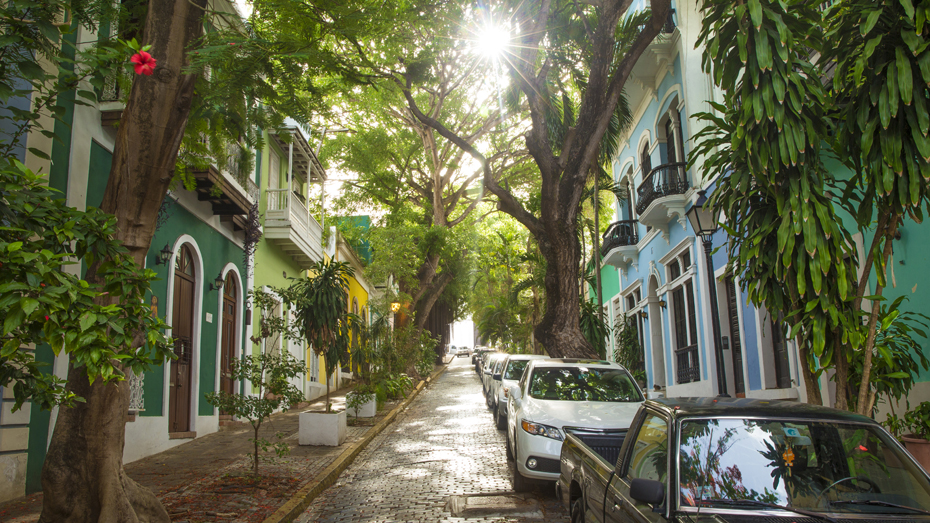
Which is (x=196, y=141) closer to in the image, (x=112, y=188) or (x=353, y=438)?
(x=112, y=188)

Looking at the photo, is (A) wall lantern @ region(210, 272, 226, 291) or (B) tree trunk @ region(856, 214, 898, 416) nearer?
(B) tree trunk @ region(856, 214, 898, 416)

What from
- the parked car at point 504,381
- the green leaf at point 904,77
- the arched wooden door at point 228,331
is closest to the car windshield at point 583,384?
the parked car at point 504,381

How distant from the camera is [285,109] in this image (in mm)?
6945

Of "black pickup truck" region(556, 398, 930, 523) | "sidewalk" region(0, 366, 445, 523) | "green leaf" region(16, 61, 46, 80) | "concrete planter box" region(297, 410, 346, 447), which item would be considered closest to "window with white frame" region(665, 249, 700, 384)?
"sidewalk" region(0, 366, 445, 523)

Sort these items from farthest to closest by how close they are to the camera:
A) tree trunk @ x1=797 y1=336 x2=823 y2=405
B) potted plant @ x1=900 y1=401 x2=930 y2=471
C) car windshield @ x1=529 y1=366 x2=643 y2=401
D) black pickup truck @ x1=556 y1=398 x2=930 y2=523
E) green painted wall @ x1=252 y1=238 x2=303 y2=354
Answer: green painted wall @ x1=252 y1=238 x2=303 y2=354 < car windshield @ x1=529 y1=366 x2=643 y2=401 < tree trunk @ x1=797 y1=336 x2=823 y2=405 < potted plant @ x1=900 y1=401 x2=930 y2=471 < black pickup truck @ x1=556 y1=398 x2=930 y2=523

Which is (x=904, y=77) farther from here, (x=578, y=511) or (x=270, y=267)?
(x=270, y=267)

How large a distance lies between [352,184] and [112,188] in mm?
23534

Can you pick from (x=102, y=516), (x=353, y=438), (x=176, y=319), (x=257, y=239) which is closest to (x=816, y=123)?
(x=102, y=516)

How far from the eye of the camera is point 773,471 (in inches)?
132

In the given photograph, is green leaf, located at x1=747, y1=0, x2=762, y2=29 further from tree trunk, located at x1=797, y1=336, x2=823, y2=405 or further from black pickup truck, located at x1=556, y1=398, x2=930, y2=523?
black pickup truck, located at x1=556, y1=398, x2=930, y2=523

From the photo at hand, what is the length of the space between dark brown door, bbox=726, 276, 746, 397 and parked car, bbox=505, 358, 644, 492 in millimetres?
5833

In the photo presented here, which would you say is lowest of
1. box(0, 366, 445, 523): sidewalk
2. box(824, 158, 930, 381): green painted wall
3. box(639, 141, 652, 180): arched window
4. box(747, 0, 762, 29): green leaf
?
box(0, 366, 445, 523): sidewalk

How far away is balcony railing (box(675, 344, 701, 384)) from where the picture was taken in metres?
15.5

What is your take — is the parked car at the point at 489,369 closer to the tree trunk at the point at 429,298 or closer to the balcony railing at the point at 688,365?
the balcony railing at the point at 688,365
